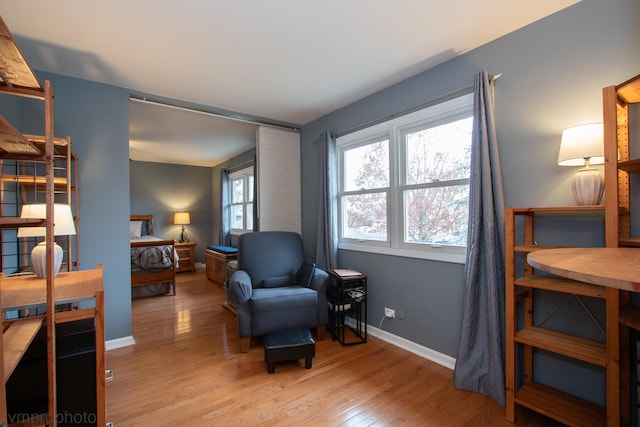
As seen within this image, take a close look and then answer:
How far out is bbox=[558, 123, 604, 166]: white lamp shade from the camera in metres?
1.47

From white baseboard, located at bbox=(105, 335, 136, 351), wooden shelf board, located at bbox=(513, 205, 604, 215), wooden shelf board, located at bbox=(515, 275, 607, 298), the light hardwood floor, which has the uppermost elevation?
wooden shelf board, located at bbox=(513, 205, 604, 215)

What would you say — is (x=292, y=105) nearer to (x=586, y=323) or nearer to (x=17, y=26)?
(x=17, y=26)

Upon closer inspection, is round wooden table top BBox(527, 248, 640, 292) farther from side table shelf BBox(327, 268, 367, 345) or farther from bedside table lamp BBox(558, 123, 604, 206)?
side table shelf BBox(327, 268, 367, 345)

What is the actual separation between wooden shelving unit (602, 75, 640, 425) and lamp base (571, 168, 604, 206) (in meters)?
0.08

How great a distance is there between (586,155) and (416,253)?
1349mm

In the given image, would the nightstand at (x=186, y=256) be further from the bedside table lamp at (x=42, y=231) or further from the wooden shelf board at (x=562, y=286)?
the wooden shelf board at (x=562, y=286)

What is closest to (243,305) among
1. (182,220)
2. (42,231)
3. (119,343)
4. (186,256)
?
(119,343)

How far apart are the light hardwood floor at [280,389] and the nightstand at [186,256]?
11.4 feet

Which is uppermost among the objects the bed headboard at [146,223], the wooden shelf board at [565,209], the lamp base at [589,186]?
the lamp base at [589,186]

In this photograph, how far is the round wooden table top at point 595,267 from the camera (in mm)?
683

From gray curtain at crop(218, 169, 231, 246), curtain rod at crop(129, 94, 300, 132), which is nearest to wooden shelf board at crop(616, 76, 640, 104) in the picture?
curtain rod at crop(129, 94, 300, 132)

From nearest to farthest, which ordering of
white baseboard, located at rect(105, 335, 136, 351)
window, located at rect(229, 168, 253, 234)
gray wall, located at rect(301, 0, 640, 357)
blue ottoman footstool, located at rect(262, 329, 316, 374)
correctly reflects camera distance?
gray wall, located at rect(301, 0, 640, 357)
blue ottoman footstool, located at rect(262, 329, 316, 374)
white baseboard, located at rect(105, 335, 136, 351)
window, located at rect(229, 168, 253, 234)

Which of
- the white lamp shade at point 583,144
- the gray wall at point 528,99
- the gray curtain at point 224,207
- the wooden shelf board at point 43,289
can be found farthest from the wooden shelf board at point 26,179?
the gray curtain at point 224,207

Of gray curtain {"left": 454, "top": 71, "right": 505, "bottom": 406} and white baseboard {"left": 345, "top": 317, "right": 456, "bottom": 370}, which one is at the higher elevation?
gray curtain {"left": 454, "top": 71, "right": 505, "bottom": 406}
